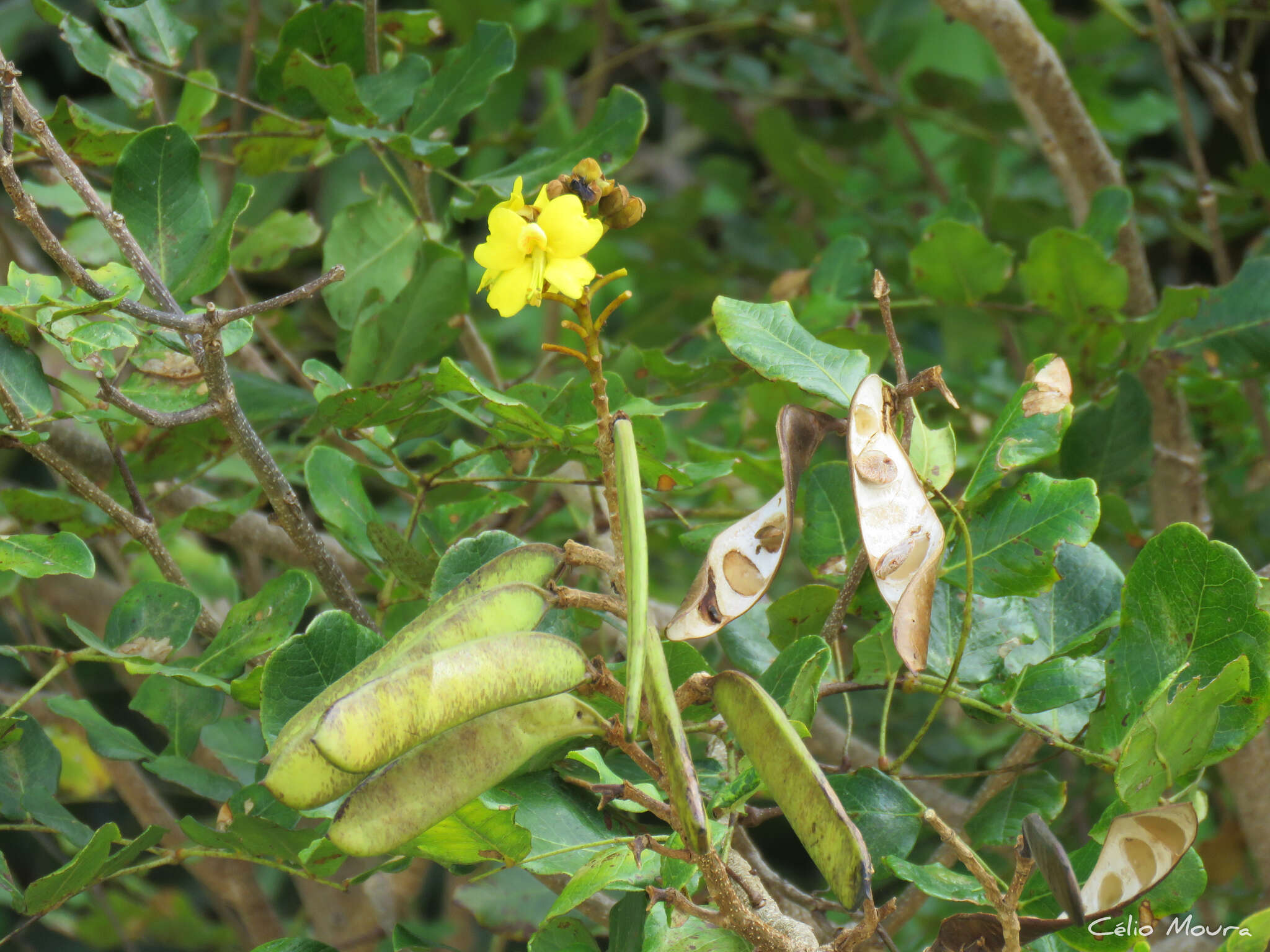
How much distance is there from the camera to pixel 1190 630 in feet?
1.51

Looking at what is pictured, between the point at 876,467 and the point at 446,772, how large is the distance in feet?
0.61

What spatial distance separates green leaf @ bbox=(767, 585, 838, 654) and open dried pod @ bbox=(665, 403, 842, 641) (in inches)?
3.6

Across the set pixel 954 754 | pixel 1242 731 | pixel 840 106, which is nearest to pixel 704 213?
pixel 840 106

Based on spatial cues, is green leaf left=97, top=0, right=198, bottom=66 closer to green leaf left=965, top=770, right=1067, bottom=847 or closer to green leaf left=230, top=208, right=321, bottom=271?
Answer: green leaf left=230, top=208, right=321, bottom=271

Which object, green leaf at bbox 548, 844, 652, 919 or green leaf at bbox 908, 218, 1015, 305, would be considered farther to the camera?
green leaf at bbox 908, 218, 1015, 305

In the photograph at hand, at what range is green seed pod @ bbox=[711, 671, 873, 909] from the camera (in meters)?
0.34

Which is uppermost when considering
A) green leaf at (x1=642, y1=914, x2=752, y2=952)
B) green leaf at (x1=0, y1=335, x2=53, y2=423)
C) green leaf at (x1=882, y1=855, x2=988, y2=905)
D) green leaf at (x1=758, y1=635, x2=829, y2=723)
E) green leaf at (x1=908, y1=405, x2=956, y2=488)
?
green leaf at (x1=0, y1=335, x2=53, y2=423)

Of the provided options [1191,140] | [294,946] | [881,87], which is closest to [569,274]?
[294,946]

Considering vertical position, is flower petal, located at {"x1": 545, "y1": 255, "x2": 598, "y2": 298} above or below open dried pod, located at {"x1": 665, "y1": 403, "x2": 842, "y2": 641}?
above

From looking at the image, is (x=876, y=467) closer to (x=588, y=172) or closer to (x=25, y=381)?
(x=588, y=172)

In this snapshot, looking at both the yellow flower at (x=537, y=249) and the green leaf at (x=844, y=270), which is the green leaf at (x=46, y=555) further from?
the green leaf at (x=844, y=270)

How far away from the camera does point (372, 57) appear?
0.73 m

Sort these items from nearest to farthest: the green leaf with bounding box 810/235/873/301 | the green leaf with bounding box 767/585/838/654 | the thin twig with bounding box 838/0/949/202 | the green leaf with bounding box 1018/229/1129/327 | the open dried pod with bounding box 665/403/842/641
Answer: the open dried pod with bounding box 665/403/842/641 < the green leaf with bounding box 767/585/838/654 < the green leaf with bounding box 1018/229/1129/327 < the green leaf with bounding box 810/235/873/301 < the thin twig with bounding box 838/0/949/202

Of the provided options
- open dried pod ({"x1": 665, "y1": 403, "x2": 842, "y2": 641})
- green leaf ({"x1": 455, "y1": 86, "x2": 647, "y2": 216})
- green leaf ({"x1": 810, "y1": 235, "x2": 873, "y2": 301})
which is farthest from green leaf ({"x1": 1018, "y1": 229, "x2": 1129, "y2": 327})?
open dried pod ({"x1": 665, "y1": 403, "x2": 842, "y2": 641})
